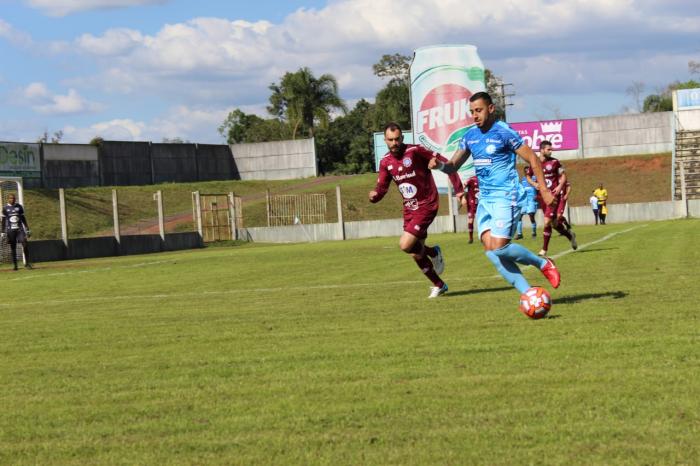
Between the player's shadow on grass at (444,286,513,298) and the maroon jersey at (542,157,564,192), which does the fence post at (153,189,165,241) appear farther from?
the player's shadow on grass at (444,286,513,298)

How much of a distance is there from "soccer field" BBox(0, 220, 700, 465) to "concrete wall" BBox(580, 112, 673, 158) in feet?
207

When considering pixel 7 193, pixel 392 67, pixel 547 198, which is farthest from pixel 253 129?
pixel 547 198

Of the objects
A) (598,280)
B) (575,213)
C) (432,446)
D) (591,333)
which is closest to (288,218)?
(575,213)

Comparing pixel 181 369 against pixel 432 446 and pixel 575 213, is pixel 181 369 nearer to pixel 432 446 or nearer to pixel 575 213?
pixel 432 446

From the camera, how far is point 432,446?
4723 millimetres

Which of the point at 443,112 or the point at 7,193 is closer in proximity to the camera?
the point at 7,193

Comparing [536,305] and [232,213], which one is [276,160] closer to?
[232,213]

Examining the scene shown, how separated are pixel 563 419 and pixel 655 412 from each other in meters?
0.45

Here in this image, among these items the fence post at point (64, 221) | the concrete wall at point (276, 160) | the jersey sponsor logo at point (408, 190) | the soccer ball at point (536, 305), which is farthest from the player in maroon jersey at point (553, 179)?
the concrete wall at point (276, 160)

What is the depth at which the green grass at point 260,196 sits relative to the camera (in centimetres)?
5538

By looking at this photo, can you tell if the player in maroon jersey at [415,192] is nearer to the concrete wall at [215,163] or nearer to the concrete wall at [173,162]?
the concrete wall at [173,162]

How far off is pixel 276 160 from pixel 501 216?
69119 millimetres

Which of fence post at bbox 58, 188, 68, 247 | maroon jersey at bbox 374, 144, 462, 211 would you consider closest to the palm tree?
fence post at bbox 58, 188, 68, 247

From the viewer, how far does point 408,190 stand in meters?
13.0
